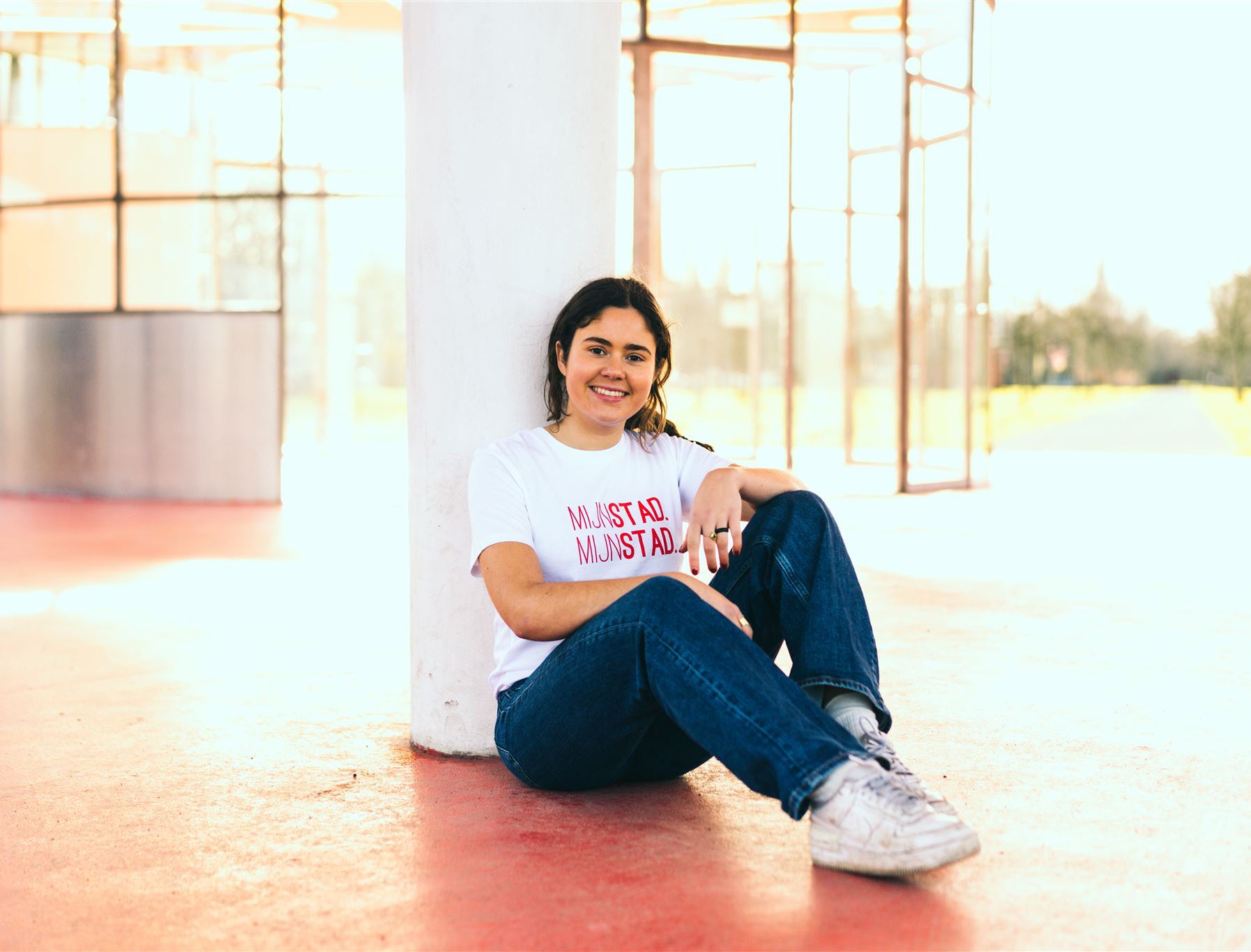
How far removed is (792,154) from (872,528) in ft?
14.1

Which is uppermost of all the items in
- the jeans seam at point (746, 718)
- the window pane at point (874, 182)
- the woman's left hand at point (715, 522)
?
the window pane at point (874, 182)

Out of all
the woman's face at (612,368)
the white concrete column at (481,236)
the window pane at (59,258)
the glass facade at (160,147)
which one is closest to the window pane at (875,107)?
the glass facade at (160,147)

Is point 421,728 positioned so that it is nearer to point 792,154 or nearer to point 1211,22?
point 792,154

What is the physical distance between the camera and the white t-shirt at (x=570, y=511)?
2.44m

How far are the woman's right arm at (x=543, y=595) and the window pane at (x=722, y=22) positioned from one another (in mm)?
7769

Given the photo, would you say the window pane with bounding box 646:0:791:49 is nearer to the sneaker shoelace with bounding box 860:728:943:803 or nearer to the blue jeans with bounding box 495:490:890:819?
the blue jeans with bounding box 495:490:890:819

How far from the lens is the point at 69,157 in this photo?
30.7 ft

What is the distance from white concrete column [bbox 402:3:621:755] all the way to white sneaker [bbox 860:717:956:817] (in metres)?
0.94

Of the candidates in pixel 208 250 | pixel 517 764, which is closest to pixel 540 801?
pixel 517 764

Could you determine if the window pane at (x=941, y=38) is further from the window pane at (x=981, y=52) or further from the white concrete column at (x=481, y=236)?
the white concrete column at (x=481, y=236)

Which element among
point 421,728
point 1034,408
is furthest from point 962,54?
point 421,728

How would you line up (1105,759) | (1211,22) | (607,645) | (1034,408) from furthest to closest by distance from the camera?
(1034,408) < (1211,22) < (1105,759) < (607,645)

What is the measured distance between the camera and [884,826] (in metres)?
2.02

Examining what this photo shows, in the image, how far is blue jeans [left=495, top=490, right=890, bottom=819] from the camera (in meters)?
2.04
